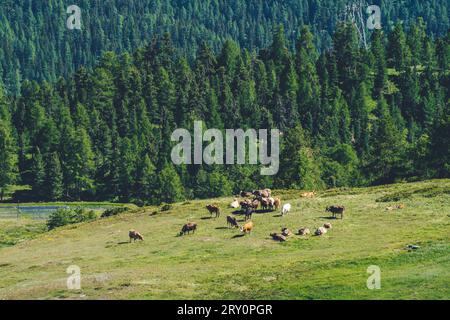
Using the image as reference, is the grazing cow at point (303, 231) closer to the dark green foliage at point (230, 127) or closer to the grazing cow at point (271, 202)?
the grazing cow at point (271, 202)

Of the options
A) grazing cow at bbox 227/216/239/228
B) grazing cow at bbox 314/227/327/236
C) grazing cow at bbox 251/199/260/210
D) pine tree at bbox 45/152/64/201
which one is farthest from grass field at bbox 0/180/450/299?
pine tree at bbox 45/152/64/201

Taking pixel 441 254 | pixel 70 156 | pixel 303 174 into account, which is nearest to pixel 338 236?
pixel 441 254

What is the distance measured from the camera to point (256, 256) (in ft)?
190

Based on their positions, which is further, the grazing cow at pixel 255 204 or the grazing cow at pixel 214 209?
the grazing cow at pixel 214 209

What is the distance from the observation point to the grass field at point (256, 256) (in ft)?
156

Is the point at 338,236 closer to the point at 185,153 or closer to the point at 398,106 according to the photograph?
the point at 185,153

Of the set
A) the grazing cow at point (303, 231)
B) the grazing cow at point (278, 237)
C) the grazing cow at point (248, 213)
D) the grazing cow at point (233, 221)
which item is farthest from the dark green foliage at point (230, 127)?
the grazing cow at point (278, 237)

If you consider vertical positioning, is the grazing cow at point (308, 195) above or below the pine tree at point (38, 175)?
→ above

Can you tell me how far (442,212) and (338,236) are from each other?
36.4ft

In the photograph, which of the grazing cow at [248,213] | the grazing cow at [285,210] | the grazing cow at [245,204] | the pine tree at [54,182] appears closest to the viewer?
the grazing cow at [248,213]

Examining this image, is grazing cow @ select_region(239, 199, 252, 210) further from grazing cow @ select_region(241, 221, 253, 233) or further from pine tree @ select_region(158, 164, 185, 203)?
pine tree @ select_region(158, 164, 185, 203)

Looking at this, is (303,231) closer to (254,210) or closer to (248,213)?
(248,213)

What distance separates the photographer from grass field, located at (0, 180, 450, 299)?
1866 inches

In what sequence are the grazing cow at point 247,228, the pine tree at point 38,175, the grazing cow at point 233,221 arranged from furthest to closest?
1. the pine tree at point 38,175
2. the grazing cow at point 233,221
3. the grazing cow at point 247,228
